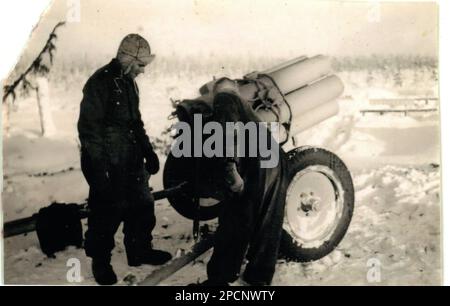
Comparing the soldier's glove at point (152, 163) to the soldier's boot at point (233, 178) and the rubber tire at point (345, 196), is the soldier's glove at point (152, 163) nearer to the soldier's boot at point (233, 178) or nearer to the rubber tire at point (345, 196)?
the soldier's boot at point (233, 178)

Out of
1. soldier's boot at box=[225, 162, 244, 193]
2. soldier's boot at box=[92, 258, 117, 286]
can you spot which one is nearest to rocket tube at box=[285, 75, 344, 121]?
soldier's boot at box=[225, 162, 244, 193]

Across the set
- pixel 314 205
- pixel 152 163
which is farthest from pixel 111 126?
pixel 314 205

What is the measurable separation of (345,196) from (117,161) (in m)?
1.58

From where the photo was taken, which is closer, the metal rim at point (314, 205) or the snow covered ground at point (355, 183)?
the snow covered ground at point (355, 183)

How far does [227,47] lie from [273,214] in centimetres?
116

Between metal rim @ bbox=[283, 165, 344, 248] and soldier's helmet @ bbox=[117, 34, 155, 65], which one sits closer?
soldier's helmet @ bbox=[117, 34, 155, 65]

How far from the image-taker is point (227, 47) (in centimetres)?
395

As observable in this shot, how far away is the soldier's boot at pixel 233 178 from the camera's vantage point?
12.5 ft

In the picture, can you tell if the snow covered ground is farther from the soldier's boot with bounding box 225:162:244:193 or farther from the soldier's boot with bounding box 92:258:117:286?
the soldier's boot with bounding box 225:162:244:193

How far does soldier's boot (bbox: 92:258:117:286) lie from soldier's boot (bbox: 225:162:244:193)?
3.09 feet

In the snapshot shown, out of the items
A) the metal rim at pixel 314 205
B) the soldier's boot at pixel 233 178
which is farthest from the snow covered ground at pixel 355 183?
the soldier's boot at pixel 233 178

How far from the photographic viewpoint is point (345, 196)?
13.4 feet

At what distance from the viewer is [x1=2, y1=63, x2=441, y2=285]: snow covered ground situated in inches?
A: 150

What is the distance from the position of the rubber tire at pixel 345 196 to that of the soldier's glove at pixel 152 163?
892mm
